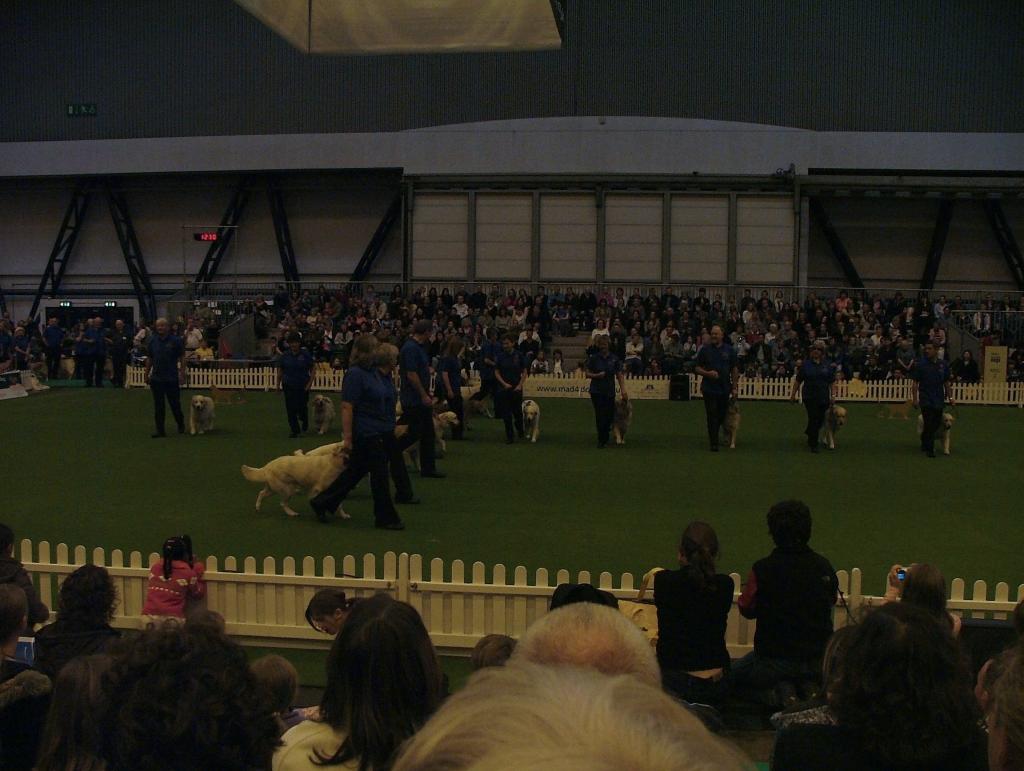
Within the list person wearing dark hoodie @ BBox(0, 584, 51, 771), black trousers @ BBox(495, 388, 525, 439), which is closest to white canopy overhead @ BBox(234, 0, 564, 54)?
person wearing dark hoodie @ BBox(0, 584, 51, 771)

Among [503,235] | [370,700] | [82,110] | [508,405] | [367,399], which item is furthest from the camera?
[82,110]

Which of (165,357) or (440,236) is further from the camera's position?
(440,236)

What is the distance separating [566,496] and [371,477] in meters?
2.53

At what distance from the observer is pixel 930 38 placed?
33.1 m

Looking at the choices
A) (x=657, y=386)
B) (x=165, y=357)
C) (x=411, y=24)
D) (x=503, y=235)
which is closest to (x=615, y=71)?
(x=503, y=235)

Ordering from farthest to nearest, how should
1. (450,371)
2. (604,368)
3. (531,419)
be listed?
(531,419)
(604,368)
(450,371)

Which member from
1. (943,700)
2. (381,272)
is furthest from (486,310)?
(943,700)

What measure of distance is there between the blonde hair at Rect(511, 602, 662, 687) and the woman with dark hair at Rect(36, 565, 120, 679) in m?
2.55

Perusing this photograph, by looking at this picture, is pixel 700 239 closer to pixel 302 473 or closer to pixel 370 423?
pixel 302 473

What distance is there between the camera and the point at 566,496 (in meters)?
10.8

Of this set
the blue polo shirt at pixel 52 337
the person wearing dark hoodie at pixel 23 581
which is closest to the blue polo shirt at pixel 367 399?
the person wearing dark hoodie at pixel 23 581

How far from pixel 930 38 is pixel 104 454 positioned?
98.4 ft

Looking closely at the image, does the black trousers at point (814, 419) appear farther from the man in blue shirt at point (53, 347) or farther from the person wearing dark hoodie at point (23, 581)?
the man in blue shirt at point (53, 347)

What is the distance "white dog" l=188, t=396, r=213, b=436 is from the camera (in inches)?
610
